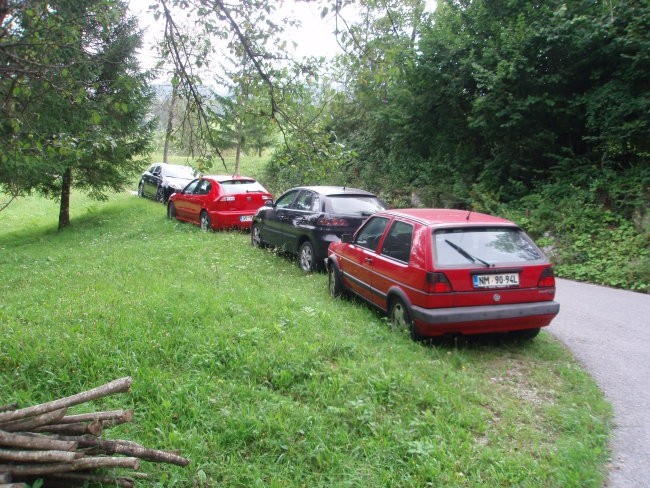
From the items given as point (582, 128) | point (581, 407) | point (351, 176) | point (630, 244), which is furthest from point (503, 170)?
point (581, 407)

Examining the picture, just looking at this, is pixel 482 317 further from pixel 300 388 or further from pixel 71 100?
pixel 71 100

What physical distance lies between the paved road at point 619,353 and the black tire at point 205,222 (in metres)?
9.22

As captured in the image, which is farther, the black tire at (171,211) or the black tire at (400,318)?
the black tire at (171,211)

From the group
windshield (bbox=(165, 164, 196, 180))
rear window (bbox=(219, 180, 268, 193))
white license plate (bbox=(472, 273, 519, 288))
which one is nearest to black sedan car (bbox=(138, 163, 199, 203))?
windshield (bbox=(165, 164, 196, 180))

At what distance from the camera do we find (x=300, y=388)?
4320 millimetres

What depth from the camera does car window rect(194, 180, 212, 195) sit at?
14414 millimetres

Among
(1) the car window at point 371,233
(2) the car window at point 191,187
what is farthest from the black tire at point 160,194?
(1) the car window at point 371,233

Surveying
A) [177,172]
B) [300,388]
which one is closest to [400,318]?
[300,388]

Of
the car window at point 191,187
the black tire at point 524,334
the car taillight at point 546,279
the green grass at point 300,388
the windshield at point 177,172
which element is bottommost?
the green grass at point 300,388

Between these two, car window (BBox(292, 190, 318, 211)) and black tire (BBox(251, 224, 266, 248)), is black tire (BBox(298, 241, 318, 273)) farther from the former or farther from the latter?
black tire (BBox(251, 224, 266, 248))

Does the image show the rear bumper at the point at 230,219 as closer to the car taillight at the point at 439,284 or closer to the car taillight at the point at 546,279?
the car taillight at the point at 439,284

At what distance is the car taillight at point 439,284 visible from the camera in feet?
17.3

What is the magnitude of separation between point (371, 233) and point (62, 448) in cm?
502

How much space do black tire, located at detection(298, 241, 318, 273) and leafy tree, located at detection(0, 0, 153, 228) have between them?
12.6ft
